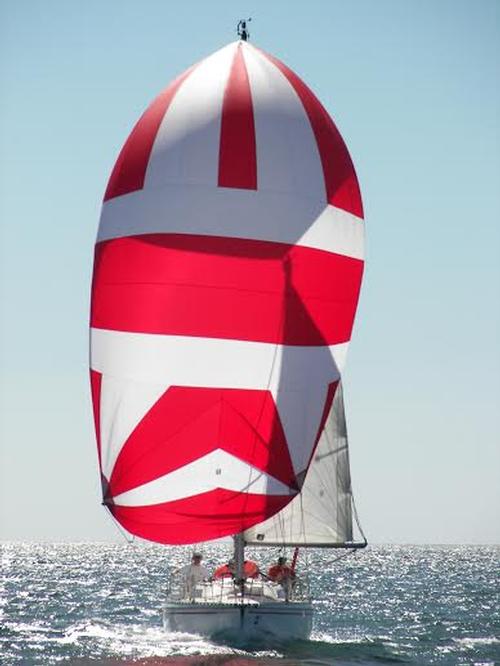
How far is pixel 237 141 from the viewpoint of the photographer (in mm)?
22750

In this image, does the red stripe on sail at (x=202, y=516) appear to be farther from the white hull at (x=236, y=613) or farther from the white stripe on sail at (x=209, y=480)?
the white hull at (x=236, y=613)

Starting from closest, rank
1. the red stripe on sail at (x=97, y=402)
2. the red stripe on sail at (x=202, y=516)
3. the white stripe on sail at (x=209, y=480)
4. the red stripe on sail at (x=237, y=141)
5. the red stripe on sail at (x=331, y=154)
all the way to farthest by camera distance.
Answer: the red stripe on sail at (x=202, y=516)
the white stripe on sail at (x=209, y=480)
the red stripe on sail at (x=237, y=141)
the red stripe on sail at (x=97, y=402)
the red stripe on sail at (x=331, y=154)

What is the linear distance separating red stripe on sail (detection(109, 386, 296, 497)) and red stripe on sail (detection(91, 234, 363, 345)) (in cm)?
Result: 114

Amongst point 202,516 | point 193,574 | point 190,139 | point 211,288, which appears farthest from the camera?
point 193,574

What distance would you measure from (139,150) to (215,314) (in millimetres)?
3550

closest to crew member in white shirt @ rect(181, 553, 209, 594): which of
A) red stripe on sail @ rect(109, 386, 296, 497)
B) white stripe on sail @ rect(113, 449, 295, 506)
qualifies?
white stripe on sail @ rect(113, 449, 295, 506)

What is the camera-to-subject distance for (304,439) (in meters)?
22.7

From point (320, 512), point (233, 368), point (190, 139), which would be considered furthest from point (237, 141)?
point (320, 512)

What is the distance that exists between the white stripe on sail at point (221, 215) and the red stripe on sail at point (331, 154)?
0.63 m

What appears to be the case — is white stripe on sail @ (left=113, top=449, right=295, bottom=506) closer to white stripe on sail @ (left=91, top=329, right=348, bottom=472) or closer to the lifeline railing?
white stripe on sail @ (left=91, top=329, right=348, bottom=472)

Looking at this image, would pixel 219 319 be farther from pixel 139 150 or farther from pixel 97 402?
pixel 139 150

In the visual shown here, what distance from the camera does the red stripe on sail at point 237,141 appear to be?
2255 cm

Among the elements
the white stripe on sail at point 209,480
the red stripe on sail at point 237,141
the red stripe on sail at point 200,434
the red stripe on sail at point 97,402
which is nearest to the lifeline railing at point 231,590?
the white stripe on sail at point 209,480

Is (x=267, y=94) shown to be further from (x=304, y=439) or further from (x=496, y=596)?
(x=496, y=596)
